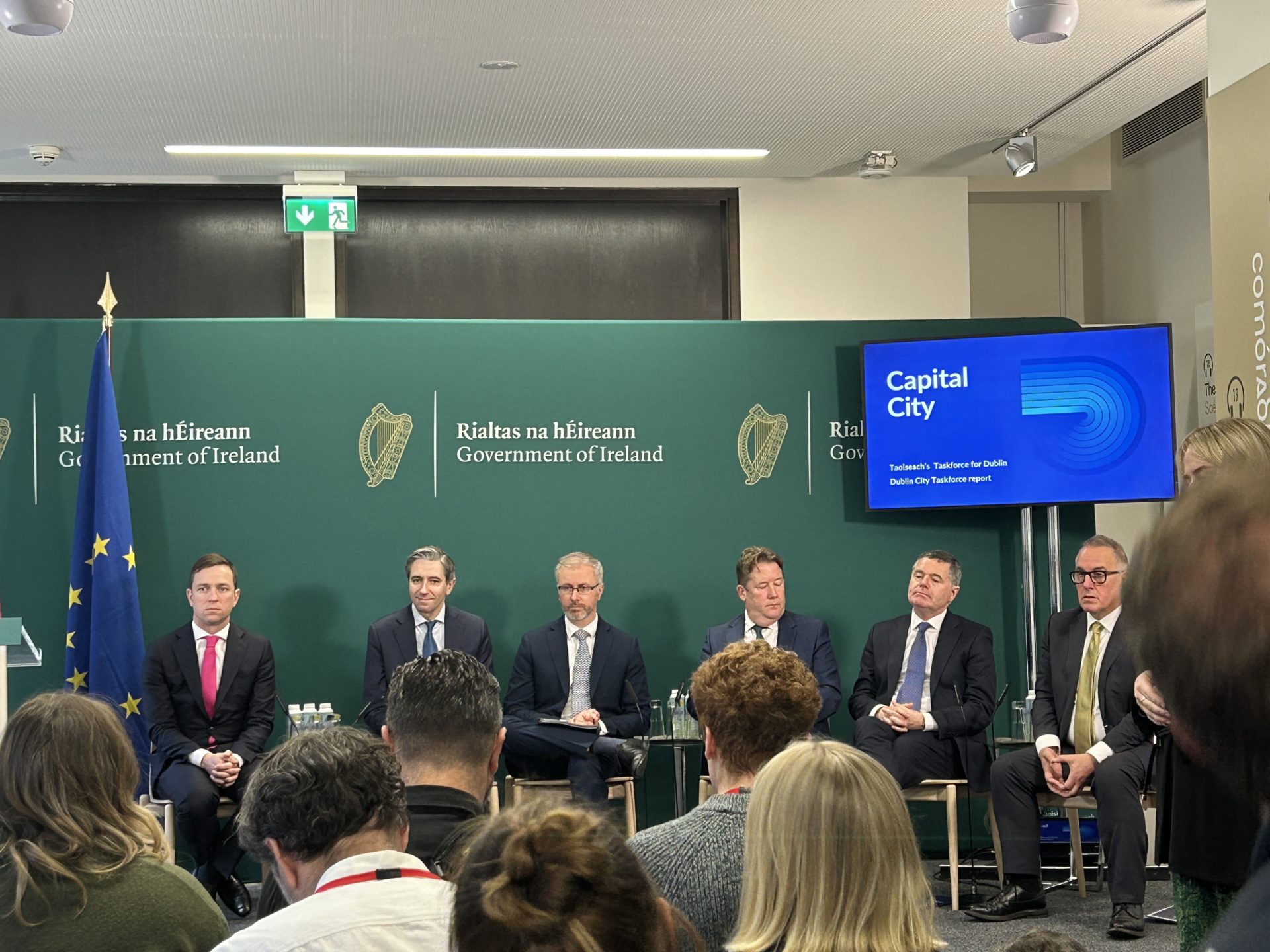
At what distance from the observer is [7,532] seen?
696 cm

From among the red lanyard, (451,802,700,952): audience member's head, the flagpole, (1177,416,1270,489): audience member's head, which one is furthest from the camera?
the flagpole

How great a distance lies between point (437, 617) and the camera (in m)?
6.71

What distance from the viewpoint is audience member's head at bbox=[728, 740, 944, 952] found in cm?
183

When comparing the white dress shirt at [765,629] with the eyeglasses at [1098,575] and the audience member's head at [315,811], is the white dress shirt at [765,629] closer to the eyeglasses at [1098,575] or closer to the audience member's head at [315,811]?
the eyeglasses at [1098,575]

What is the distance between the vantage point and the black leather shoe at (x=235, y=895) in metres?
5.98

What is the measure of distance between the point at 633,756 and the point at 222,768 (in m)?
1.70

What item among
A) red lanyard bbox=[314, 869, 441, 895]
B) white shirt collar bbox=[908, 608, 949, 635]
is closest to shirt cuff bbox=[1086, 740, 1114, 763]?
white shirt collar bbox=[908, 608, 949, 635]

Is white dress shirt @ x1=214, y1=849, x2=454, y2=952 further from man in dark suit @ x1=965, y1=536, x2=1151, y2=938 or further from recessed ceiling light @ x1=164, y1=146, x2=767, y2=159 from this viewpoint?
recessed ceiling light @ x1=164, y1=146, x2=767, y2=159

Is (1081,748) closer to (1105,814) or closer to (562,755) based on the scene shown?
(1105,814)

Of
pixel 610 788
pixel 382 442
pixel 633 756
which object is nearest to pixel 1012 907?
pixel 633 756

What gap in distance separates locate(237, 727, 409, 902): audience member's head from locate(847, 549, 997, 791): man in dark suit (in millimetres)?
4211

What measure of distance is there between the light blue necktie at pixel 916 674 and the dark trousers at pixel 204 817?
279cm

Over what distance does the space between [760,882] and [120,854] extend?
0.99 metres

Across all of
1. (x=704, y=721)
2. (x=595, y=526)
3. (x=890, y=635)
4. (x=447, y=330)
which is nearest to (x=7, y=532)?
(x=447, y=330)
